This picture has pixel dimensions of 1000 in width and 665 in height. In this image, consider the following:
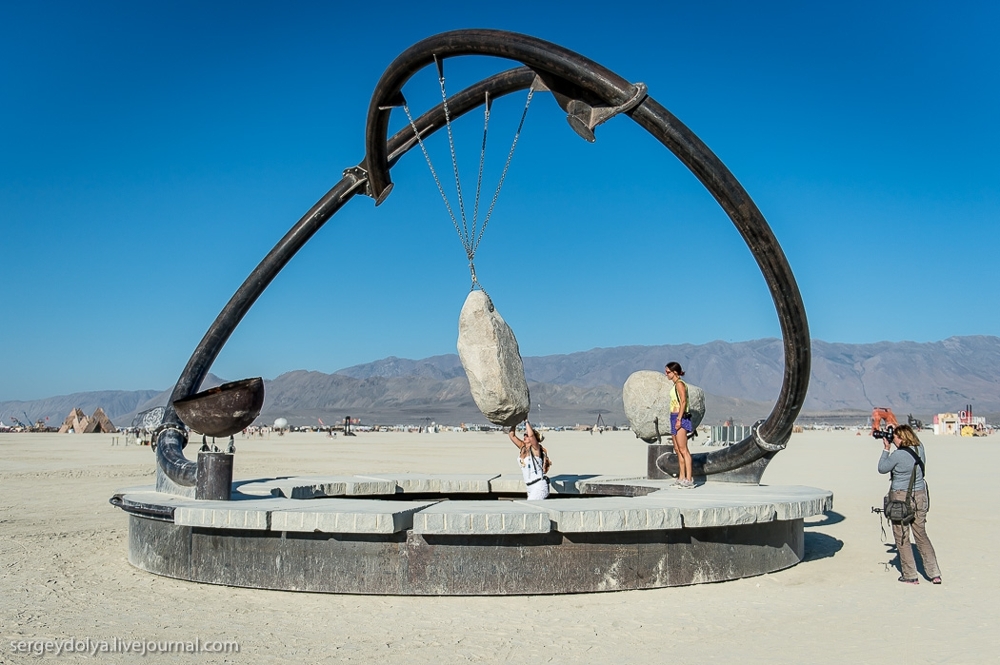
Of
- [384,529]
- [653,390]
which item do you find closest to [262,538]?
[384,529]

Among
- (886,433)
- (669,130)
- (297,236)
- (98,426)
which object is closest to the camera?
(886,433)

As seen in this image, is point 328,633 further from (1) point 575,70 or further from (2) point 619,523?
(1) point 575,70

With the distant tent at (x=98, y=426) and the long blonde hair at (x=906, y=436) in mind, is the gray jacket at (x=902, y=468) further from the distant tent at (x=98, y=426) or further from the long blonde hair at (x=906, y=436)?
the distant tent at (x=98, y=426)

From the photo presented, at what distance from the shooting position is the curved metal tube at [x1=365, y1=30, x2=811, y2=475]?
891 cm

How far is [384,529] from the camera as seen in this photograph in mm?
7074

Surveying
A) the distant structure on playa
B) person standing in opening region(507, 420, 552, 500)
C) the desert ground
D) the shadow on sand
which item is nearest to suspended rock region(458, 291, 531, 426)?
person standing in opening region(507, 420, 552, 500)

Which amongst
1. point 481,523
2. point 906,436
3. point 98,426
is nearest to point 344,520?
point 481,523

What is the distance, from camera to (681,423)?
10.7m

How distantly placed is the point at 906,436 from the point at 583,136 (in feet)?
14.1

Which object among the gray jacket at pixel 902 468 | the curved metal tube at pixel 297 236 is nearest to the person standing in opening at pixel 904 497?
the gray jacket at pixel 902 468

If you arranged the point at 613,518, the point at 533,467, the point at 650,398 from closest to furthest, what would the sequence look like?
the point at 613,518
the point at 533,467
the point at 650,398

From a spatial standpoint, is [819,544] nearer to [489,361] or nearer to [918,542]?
[918,542]

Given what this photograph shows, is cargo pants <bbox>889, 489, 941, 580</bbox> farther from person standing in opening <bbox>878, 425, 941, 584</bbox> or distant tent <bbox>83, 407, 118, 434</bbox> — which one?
distant tent <bbox>83, 407, 118, 434</bbox>

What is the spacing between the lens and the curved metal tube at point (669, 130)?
351 inches
